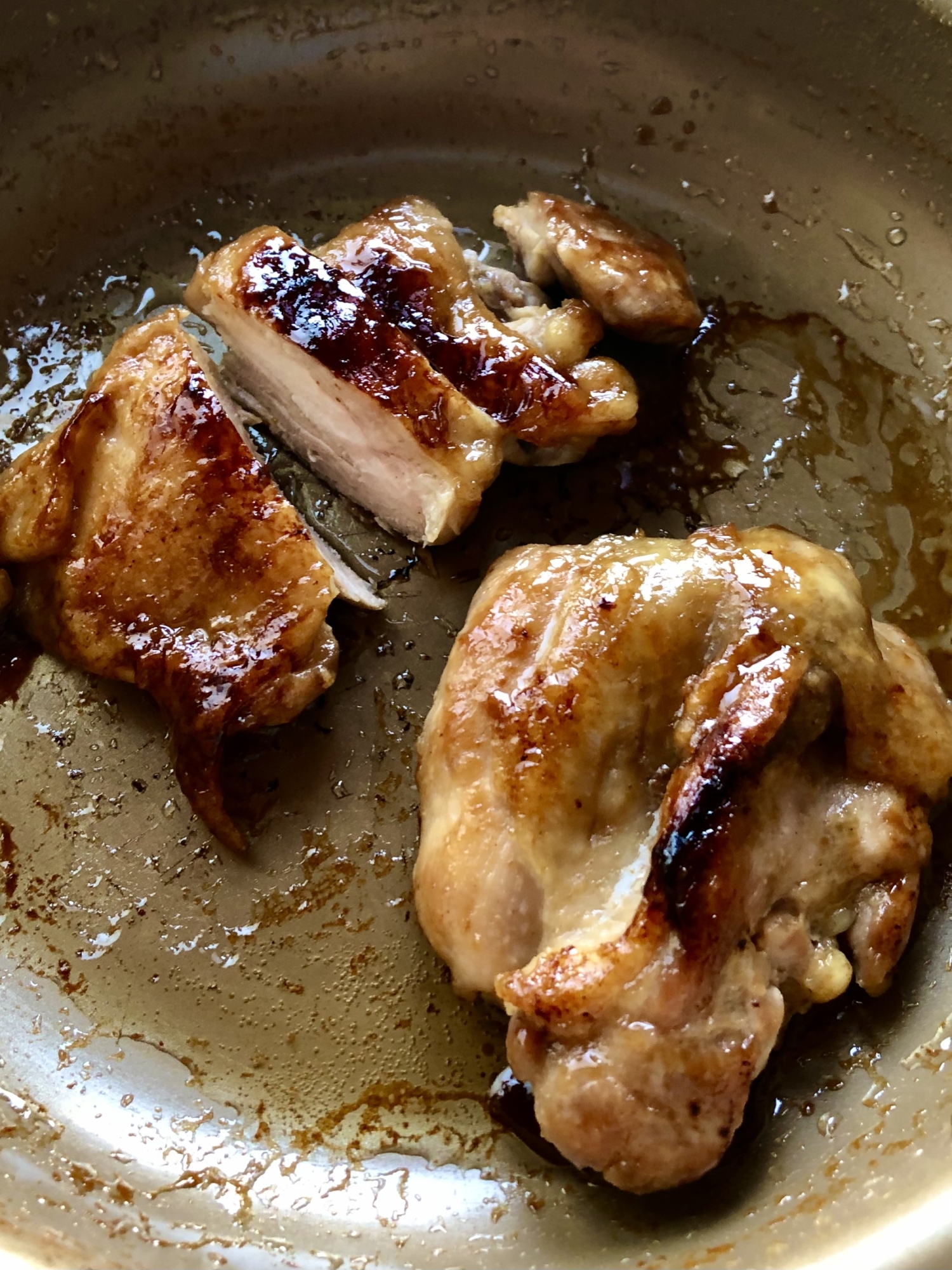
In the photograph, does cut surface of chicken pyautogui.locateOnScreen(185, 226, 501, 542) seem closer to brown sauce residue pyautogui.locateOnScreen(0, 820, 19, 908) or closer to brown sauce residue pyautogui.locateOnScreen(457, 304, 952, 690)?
brown sauce residue pyautogui.locateOnScreen(457, 304, 952, 690)

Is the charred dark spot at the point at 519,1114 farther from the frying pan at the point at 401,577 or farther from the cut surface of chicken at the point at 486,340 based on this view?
the cut surface of chicken at the point at 486,340

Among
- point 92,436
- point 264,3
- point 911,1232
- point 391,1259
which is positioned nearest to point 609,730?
point 911,1232

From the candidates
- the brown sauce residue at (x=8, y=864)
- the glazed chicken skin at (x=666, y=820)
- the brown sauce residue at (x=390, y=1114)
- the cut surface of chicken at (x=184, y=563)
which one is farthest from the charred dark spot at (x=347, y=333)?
the brown sauce residue at (x=390, y=1114)

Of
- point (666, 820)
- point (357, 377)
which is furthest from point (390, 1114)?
point (357, 377)

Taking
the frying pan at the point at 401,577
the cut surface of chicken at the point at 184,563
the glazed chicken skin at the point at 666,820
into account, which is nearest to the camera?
the glazed chicken skin at the point at 666,820

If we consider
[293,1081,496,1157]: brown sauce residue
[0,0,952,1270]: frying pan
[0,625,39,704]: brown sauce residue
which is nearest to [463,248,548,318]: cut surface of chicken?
[0,0,952,1270]: frying pan

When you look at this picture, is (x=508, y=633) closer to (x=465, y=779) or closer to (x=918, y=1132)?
(x=465, y=779)
